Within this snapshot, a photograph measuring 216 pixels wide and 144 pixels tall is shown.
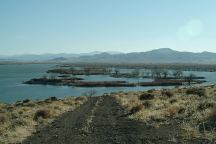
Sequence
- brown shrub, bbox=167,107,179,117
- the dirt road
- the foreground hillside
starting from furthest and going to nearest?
brown shrub, bbox=167,107,179,117 < the foreground hillside < the dirt road

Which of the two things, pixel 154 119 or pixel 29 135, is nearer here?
pixel 29 135

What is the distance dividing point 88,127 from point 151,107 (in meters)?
10.4

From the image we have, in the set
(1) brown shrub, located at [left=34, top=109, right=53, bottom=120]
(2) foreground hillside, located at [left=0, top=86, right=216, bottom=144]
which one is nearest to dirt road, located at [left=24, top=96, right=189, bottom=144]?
(2) foreground hillside, located at [left=0, top=86, right=216, bottom=144]

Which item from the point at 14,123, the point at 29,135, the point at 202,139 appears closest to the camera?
the point at 202,139

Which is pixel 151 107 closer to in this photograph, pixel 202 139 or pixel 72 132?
pixel 72 132

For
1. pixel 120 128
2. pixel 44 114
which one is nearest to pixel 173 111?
pixel 120 128

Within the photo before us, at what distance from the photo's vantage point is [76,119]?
28469mm

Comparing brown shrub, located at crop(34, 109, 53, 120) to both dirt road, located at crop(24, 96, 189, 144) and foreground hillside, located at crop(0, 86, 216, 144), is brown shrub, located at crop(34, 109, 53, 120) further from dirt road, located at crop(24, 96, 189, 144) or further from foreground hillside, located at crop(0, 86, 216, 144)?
→ dirt road, located at crop(24, 96, 189, 144)

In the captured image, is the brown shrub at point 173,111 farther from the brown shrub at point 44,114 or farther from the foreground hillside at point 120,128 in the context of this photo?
the brown shrub at point 44,114

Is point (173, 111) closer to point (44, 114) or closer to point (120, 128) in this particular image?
point (120, 128)

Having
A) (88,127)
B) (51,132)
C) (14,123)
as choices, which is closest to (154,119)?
(88,127)

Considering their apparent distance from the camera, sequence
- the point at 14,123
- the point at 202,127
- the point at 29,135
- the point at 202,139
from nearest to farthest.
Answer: the point at 202,139
the point at 202,127
the point at 29,135
the point at 14,123

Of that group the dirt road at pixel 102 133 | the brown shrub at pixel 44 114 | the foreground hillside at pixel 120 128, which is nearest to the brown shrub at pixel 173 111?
the foreground hillside at pixel 120 128

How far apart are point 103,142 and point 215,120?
6.84m
